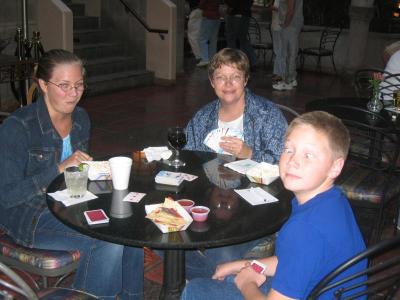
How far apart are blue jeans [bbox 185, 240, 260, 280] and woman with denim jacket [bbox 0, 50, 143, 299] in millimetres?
258

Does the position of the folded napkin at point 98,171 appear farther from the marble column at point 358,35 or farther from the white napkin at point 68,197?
the marble column at point 358,35

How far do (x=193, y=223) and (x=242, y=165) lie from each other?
2.02 ft

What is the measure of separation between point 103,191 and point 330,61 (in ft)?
29.1

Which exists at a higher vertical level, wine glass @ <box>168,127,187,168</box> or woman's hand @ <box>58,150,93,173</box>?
wine glass @ <box>168,127,187,168</box>

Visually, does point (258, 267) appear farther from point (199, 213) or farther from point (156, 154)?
point (156, 154)

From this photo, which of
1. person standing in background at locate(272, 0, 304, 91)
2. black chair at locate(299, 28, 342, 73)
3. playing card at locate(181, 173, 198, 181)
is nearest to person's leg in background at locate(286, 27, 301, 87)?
person standing in background at locate(272, 0, 304, 91)

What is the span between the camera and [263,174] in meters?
2.20

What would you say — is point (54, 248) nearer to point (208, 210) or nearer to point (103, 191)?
point (103, 191)

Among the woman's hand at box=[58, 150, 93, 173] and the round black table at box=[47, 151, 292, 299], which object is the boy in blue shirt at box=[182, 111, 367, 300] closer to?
the round black table at box=[47, 151, 292, 299]

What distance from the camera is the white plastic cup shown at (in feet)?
6.60

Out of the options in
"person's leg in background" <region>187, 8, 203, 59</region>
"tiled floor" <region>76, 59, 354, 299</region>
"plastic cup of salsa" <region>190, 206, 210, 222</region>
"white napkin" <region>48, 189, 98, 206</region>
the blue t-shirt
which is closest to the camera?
the blue t-shirt

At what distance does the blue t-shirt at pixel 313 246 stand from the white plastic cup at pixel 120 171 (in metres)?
0.71

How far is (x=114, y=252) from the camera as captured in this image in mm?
2184

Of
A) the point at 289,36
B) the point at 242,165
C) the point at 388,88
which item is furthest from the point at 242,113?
the point at 289,36
